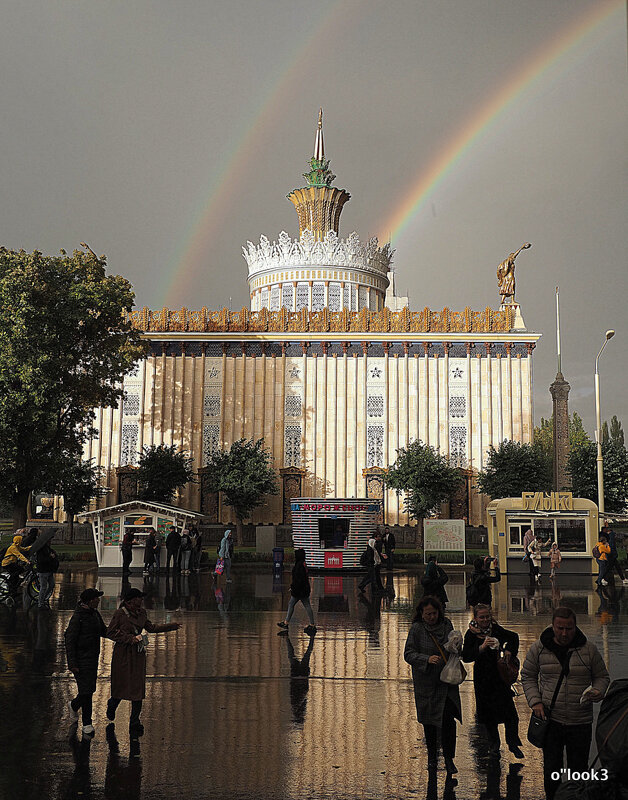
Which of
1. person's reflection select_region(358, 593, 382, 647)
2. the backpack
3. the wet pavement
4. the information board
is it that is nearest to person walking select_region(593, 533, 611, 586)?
the wet pavement

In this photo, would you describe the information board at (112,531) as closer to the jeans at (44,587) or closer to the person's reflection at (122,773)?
the jeans at (44,587)

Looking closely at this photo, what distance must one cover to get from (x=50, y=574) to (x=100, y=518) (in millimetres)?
13469

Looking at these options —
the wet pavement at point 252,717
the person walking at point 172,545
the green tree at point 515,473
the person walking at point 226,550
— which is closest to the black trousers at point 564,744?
the wet pavement at point 252,717

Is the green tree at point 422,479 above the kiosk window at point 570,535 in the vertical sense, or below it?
above

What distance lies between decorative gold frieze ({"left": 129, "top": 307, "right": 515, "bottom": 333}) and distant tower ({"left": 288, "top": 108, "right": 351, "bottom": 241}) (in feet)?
53.2

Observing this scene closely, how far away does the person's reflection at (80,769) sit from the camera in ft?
21.1

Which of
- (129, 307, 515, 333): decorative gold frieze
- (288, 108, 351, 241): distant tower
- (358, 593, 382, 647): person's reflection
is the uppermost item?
(288, 108, 351, 241): distant tower

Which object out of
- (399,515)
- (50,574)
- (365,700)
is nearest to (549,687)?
(365,700)

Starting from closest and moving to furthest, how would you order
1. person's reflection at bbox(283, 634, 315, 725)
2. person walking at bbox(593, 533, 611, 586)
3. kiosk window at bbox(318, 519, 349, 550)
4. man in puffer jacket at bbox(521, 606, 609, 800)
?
man in puffer jacket at bbox(521, 606, 609, 800)
person's reflection at bbox(283, 634, 315, 725)
person walking at bbox(593, 533, 611, 586)
kiosk window at bbox(318, 519, 349, 550)

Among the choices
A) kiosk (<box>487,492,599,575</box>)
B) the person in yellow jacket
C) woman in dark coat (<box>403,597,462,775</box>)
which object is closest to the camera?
woman in dark coat (<box>403,597,462,775</box>)

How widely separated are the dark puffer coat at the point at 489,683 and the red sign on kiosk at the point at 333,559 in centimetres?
2538

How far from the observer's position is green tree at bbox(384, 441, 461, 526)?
49.7 m

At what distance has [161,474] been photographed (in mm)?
50531

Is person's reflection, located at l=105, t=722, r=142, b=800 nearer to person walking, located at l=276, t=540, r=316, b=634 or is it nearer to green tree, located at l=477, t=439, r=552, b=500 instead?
person walking, located at l=276, t=540, r=316, b=634
